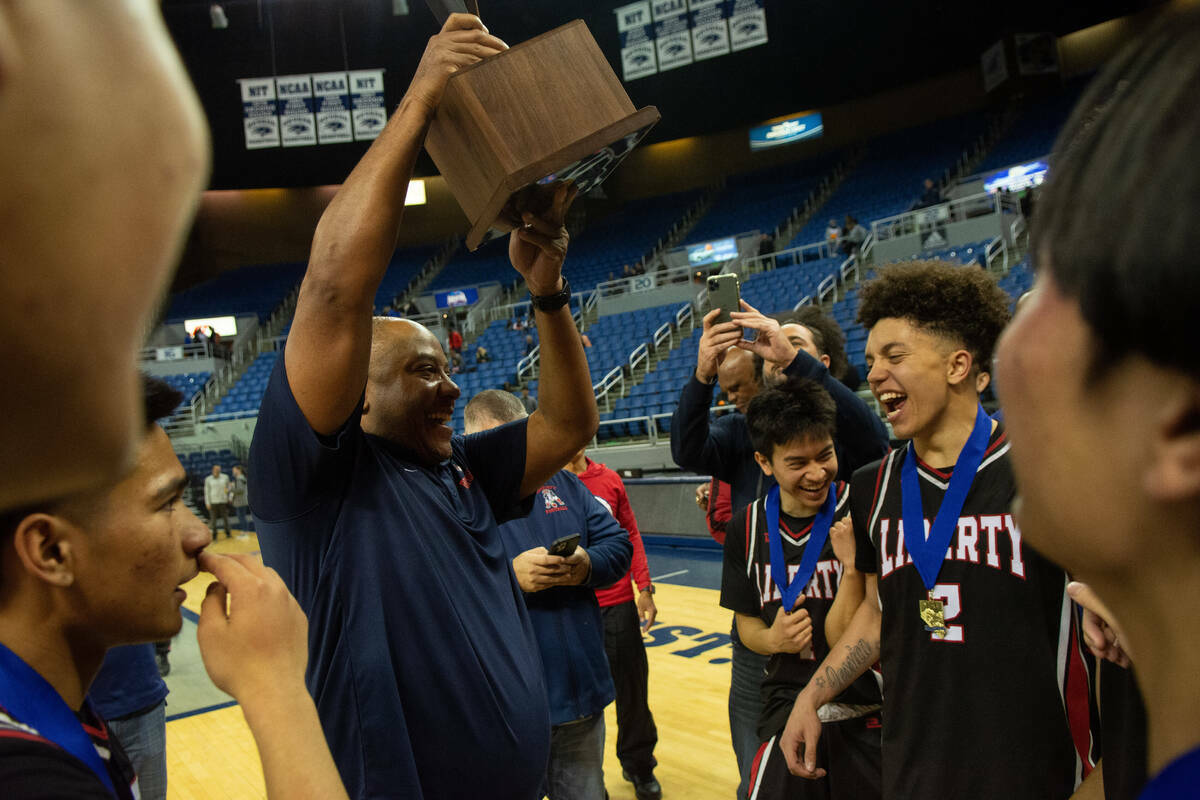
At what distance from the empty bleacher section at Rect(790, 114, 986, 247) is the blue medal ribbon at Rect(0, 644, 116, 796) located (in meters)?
19.1

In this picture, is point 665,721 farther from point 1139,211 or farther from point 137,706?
point 1139,211

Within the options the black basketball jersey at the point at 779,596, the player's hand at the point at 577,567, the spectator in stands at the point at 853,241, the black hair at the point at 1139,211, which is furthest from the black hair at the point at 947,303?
the spectator in stands at the point at 853,241

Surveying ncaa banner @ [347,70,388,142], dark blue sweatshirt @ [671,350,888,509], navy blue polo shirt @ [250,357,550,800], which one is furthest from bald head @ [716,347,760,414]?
ncaa banner @ [347,70,388,142]

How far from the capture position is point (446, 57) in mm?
1550

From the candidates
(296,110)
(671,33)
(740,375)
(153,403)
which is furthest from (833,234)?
(153,403)

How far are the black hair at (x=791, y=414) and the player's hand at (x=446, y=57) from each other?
1.74 meters

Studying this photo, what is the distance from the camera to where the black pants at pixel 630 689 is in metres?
4.18

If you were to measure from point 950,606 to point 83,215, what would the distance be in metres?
2.14

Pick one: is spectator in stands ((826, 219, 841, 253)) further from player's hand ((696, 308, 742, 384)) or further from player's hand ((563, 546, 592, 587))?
player's hand ((563, 546, 592, 587))

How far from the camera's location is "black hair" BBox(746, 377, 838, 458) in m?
2.91

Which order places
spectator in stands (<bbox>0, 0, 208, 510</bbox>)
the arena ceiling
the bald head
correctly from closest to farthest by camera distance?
spectator in stands (<bbox>0, 0, 208, 510</bbox>)
the bald head
the arena ceiling

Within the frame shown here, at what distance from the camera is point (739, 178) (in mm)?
23438

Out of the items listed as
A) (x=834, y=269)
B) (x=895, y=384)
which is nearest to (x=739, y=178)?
(x=834, y=269)

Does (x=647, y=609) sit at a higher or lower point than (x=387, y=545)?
lower
